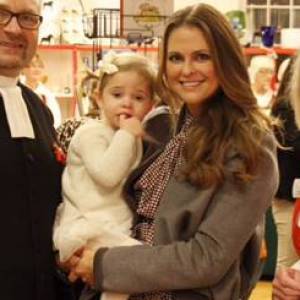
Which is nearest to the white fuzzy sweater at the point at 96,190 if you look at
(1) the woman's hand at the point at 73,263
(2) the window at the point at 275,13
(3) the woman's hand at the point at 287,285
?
(1) the woman's hand at the point at 73,263

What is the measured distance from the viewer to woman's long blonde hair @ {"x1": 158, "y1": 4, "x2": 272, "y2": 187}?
163cm

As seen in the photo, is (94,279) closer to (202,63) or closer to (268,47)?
(202,63)

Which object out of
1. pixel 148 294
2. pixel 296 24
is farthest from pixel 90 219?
pixel 296 24

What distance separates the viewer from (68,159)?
1993mm

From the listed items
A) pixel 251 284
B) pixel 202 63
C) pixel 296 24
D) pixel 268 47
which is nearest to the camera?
pixel 202 63

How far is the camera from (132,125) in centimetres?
192

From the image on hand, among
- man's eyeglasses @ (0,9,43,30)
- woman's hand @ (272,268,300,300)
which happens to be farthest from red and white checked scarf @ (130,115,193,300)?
man's eyeglasses @ (0,9,43,30)

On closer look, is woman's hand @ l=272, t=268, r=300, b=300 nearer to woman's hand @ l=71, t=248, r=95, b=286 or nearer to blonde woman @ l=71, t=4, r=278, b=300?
blonde woman @ l=71, t=4, r=278, b=300

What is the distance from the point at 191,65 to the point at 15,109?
60 centimetres

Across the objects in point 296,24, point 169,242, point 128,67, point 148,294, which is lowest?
point 148,294

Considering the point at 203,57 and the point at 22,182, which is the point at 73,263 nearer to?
the point at 22,182

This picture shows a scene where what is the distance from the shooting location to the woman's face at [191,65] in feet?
5.47

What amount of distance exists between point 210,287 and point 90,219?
0.41 metres

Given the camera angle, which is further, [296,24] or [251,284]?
[296,24]
